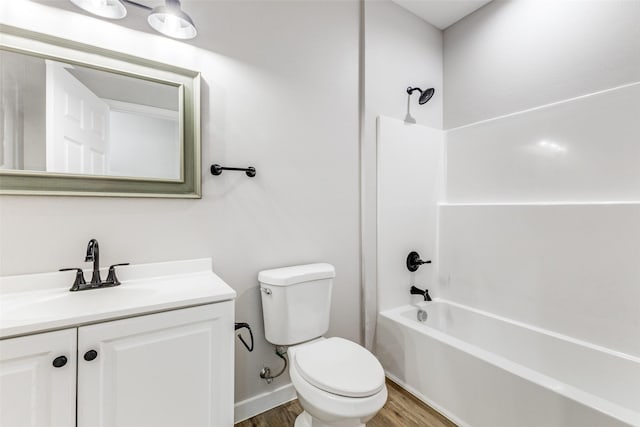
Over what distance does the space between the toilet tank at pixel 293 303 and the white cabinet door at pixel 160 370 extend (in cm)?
42

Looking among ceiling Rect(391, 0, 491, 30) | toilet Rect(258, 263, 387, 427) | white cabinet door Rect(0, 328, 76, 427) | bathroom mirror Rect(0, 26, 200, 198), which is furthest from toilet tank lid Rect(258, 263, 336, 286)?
ceiling Rect(391, 0, 491, 30)

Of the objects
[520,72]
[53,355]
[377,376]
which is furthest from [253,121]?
[520,72]

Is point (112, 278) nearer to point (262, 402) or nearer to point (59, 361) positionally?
point (59, 361)

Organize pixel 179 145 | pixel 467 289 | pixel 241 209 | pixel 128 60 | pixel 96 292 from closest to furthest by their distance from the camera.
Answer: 1. pixel 96 292
2. pixel 128 60
3. pixel 179 145
4. pixel 241 209
5. pixel 467 289

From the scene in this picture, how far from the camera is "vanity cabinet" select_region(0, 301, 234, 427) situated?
0.81m

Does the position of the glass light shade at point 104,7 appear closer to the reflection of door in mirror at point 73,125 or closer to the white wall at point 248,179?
the white wall at point 248,179

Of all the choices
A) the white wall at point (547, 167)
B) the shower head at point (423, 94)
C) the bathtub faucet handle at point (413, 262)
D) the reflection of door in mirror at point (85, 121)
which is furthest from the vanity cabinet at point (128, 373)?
the shower head at point (423, 94)

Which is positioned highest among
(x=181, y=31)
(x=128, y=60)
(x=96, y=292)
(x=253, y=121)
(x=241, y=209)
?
(x=181, y=31)

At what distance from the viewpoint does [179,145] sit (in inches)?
55.9

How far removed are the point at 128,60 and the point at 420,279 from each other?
7.68 feet

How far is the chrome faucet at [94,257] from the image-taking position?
117 centimetres

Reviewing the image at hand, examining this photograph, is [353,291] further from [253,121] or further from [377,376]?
[253,121]

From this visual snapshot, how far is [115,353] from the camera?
3.03 ft

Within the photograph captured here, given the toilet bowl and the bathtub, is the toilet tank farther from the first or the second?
the bathtub
